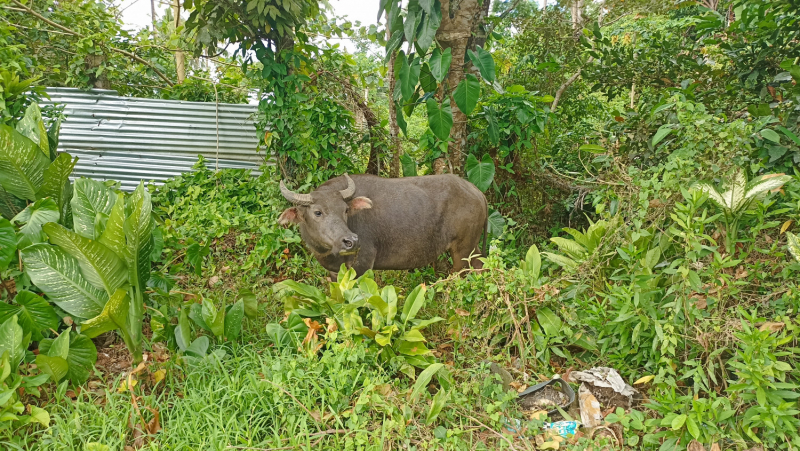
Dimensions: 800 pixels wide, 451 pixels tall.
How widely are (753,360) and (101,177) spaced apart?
6865mm

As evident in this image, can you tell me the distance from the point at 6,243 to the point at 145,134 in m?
3.88

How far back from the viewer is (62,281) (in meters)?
3.04

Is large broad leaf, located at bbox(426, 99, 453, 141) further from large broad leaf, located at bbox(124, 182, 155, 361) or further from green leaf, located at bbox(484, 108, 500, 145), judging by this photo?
large broad leaf, located at bbox(124, 182, 155, 361)

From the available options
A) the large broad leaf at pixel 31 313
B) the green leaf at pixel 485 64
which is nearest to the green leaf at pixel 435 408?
the large broad leaf at pixel 31 313

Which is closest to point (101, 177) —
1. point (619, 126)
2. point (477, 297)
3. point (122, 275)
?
point (122, 275)

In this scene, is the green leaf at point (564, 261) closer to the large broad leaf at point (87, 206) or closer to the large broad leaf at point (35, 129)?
the large broad leaf at point (87, 206)

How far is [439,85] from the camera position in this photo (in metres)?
5.38

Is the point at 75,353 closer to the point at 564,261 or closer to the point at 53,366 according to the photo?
the point at 53,366

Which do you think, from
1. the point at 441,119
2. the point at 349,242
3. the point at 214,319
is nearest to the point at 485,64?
the point at 441,119

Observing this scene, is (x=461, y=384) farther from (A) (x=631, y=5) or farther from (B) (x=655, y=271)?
(A) (x=631, y=5)

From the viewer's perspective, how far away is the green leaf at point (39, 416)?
255cm

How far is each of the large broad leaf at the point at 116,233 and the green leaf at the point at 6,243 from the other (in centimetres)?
47

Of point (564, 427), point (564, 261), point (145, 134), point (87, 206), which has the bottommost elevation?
point (564, 427)

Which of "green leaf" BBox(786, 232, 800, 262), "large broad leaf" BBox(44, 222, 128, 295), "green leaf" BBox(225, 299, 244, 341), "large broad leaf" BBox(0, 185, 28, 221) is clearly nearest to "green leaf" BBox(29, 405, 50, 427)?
"large broad leaf" BBox(44, 222, 128, 295)
